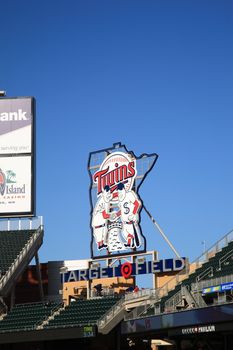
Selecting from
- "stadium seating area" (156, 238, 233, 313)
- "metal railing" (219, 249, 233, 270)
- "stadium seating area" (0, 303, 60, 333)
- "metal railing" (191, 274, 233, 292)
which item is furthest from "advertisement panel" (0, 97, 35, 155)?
"metal railing" (191, 274, 233, 292)

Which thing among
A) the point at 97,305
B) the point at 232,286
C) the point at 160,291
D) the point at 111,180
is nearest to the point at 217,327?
the point at 232,286

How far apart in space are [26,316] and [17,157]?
36.6 ft

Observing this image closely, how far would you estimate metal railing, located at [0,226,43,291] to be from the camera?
Result: 45.0m

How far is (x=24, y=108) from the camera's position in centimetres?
5047

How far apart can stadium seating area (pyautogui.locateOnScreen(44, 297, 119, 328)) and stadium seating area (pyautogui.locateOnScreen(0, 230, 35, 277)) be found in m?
5.70

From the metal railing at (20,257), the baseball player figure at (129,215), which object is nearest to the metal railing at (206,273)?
the baseball player figure at (129,215)

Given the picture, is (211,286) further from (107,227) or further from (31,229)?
(31,229)

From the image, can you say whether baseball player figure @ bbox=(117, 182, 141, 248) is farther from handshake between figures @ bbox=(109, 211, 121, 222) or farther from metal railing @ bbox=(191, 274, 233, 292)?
metal railing @ bbox=(191, 274, 233, 292)

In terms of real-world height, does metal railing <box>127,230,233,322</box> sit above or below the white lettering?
below

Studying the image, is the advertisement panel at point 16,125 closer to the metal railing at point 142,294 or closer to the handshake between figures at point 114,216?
the handshake between figures at point 114,216

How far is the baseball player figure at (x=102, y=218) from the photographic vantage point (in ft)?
139

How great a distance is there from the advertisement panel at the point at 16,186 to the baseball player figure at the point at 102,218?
7.26 meters

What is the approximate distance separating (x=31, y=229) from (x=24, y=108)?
7668mm

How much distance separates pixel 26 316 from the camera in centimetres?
4278
